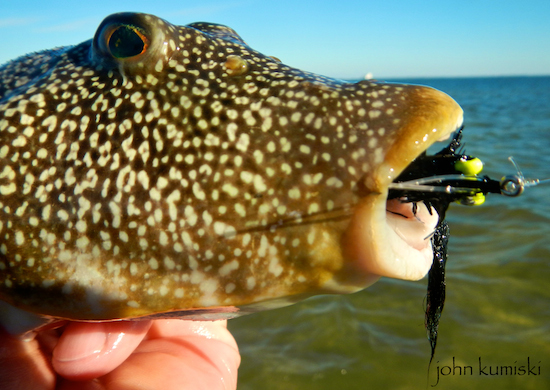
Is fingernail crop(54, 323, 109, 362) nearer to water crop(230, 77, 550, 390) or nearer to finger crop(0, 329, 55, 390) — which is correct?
finger crop(0, 329, 55, 390)

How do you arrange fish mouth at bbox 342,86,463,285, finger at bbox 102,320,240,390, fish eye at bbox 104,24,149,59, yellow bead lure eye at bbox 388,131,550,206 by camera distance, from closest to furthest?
fish mouth at bbox 342,86,463,285 → yellow bead lure eye at bbox 388,131,550,206 → fish eye at bbox 104,24,149,59 → finger at bbox 102,320,240,390

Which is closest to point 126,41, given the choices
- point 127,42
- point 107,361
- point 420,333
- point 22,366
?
point 127,42

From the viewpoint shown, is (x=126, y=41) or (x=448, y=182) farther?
(x=126, y=41)

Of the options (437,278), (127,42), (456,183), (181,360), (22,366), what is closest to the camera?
(456,183)

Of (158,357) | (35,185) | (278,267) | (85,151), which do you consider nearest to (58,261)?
(35,185)

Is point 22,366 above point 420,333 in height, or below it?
above

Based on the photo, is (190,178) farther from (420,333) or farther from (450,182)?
(420,333)

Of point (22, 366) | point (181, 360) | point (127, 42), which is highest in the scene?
point (127, 42)

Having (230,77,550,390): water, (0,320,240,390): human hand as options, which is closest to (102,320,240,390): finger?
(0,320,240,390): human hand

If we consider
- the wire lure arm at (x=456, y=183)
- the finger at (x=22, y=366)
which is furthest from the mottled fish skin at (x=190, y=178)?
the finger at (x=22, y=366)
